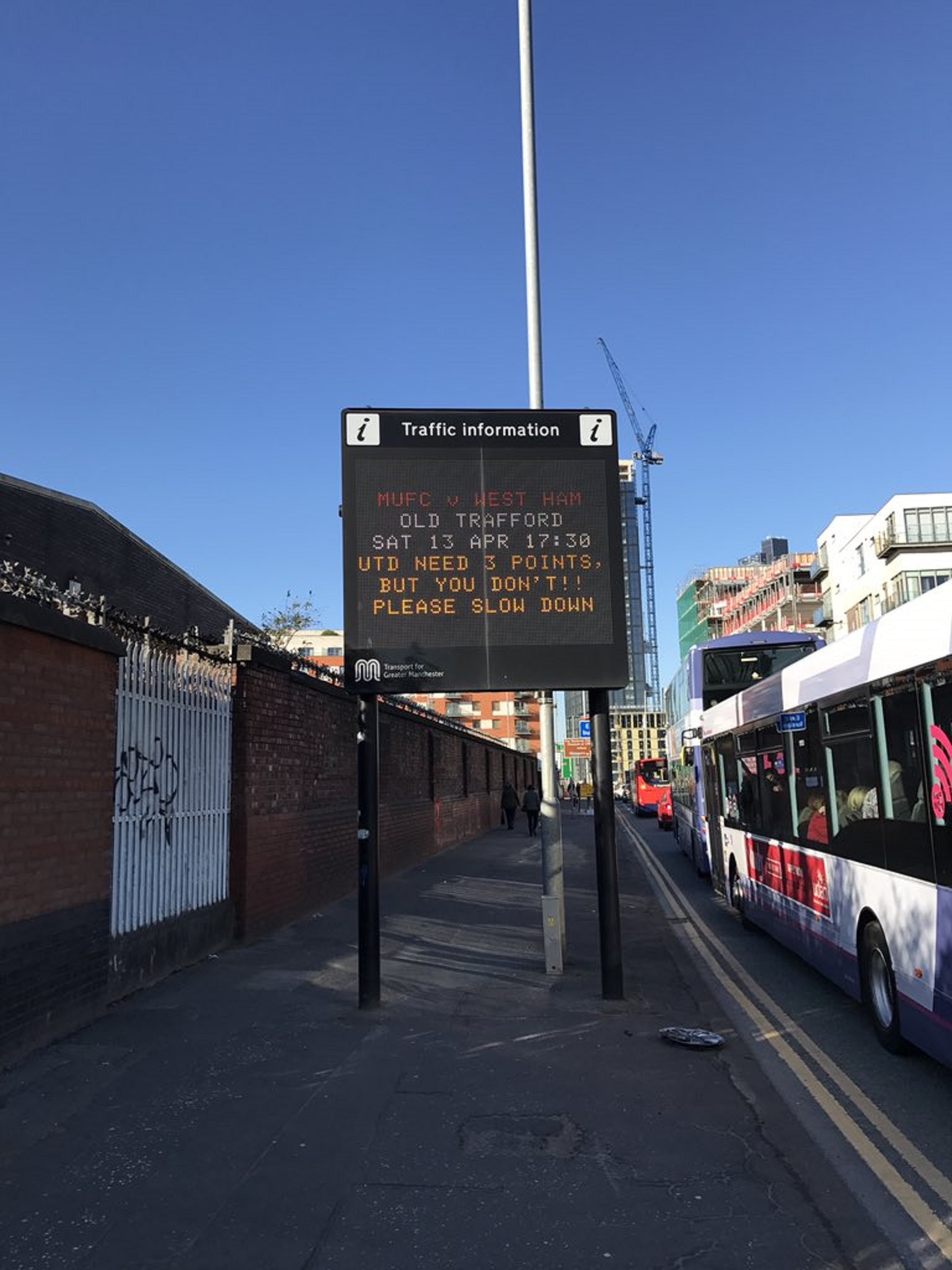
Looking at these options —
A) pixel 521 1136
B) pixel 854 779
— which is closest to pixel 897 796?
pixel 854 779

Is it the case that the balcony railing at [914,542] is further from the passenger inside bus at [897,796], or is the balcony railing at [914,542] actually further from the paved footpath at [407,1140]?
the passenger inside bus at [897,796]

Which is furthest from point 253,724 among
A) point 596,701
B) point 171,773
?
point 596,701

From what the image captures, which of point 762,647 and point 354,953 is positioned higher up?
point 762,647

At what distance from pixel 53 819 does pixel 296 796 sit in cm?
532

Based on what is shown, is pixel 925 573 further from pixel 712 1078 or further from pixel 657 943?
pixel 712 1078

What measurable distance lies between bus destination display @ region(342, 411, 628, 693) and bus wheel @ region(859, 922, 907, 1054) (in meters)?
2.90

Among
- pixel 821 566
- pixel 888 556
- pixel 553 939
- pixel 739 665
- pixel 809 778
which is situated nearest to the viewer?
pixel 809 778

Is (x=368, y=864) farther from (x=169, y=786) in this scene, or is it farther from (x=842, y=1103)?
(x=842, y=1103)

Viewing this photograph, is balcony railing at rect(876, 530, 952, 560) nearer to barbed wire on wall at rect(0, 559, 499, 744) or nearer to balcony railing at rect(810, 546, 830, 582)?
balcony railing at rect(810, 546, 830, 582)

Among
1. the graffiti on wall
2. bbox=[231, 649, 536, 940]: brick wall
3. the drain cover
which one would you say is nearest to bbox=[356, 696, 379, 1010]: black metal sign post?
the graffiti on wall

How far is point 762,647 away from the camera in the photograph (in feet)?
60.0

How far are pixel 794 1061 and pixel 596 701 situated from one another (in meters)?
3.45

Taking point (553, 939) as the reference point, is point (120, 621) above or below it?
above

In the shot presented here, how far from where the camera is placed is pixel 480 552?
8359 millimetres
